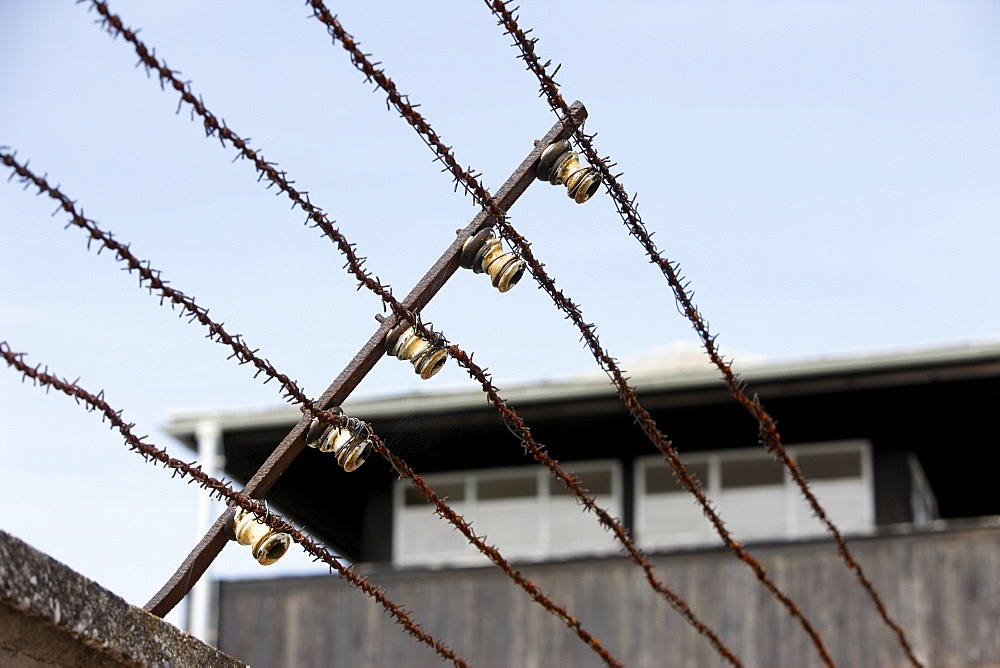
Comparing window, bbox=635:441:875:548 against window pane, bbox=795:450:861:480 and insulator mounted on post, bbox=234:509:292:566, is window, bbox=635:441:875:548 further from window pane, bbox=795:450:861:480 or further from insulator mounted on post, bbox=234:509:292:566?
insulator mounted on post, bbox=234:509:292:566

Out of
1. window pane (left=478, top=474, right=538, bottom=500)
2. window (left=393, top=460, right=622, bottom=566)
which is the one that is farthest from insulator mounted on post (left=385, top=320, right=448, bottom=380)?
window pane (left=478, top=474, right=538, bottom=500)

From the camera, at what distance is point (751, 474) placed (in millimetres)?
16547

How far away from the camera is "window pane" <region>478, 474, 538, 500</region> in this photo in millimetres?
17234

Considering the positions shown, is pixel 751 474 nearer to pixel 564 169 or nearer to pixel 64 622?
pixel 564 169

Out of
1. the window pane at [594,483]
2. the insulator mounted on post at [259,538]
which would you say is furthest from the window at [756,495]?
the insulator mounted on post at [259,538]

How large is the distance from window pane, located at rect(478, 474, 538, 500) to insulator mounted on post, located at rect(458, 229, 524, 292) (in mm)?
13123

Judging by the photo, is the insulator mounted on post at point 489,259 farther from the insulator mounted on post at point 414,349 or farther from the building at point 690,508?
the building at point 690,508

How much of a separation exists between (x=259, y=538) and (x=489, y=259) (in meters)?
0.89

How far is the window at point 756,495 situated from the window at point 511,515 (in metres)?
0.39

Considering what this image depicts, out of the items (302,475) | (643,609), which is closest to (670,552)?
(643,609)

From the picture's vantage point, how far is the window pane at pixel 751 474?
54.2 ft

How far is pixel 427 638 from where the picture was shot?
4.64 m

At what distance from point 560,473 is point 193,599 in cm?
1180

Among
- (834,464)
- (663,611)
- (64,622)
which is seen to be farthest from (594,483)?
(64,622)
